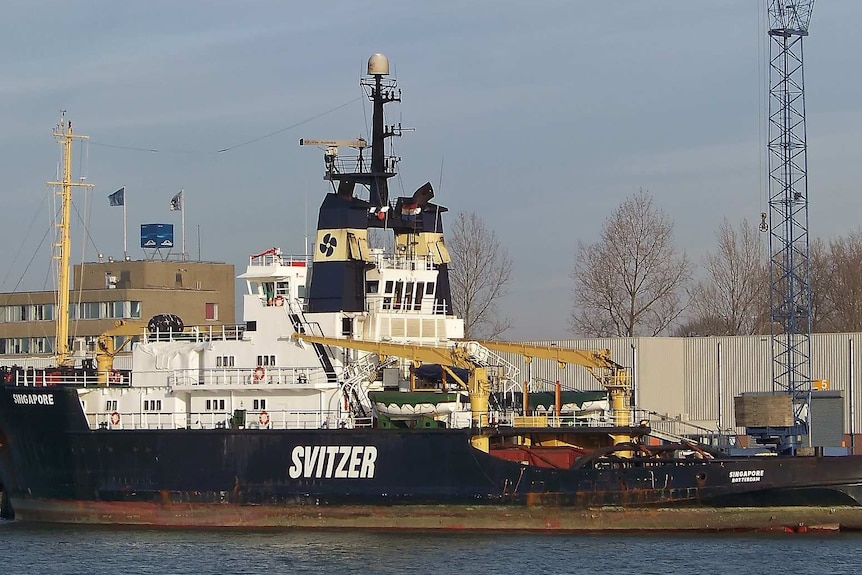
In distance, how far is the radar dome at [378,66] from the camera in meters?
41.2

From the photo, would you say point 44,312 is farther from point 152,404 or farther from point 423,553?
point 423,553

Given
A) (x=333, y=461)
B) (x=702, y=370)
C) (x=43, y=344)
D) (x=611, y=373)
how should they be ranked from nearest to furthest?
1. (x=333, y=461)
2. (x=611, y=373)
3. (x=702, y=370)
4. (x=43, y=344)

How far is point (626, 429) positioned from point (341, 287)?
861 cm

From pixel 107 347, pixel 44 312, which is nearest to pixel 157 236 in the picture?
pixel 44 312

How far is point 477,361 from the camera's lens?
36.3m

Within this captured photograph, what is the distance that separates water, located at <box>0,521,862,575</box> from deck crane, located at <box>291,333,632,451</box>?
3.06 meters

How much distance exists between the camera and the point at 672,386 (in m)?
55.2

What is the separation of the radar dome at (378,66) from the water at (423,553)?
1265cm

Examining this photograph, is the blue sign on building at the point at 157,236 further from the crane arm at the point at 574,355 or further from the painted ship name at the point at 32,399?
the crane arm at the point at 574,355

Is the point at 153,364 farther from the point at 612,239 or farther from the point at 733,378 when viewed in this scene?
the point at 612,239

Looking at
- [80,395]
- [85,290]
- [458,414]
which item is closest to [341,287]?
[458,414]

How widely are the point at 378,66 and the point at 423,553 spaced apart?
14.3 m

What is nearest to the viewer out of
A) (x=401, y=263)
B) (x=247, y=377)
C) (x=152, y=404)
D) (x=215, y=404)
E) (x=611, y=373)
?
(x=611, y=373)

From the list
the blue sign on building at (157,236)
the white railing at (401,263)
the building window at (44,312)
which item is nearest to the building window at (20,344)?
the building window at (44,312)
